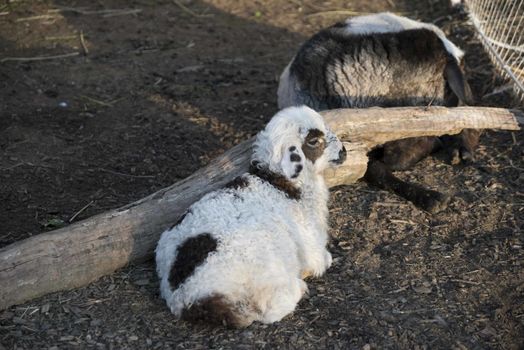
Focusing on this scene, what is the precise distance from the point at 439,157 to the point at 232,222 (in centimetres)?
279

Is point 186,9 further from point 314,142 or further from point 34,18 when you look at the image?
point 314,142

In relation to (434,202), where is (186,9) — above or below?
below

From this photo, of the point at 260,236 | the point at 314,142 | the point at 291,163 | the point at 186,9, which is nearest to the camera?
the point at 260,236

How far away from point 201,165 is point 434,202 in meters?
2.18

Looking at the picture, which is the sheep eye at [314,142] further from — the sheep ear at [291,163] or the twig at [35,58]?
the twig at [35,58]

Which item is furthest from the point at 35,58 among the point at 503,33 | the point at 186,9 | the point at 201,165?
the point at 503,33

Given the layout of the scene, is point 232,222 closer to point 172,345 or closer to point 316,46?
point 172,345

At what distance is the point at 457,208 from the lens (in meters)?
5.70

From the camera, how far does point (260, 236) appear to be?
4438 mm

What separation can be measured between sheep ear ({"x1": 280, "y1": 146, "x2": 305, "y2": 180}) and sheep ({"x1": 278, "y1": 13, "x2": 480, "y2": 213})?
1671 millimetres

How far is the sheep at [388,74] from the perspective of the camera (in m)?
6.49

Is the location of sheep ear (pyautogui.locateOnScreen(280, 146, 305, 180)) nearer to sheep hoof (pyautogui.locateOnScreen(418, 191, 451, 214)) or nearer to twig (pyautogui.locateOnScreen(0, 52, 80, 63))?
sheep hoof (pyautogui.locateOnScreen(418, 191, 451, 214))

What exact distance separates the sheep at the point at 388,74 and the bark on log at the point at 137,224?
0.48m

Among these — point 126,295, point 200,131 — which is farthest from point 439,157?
point 126,295
